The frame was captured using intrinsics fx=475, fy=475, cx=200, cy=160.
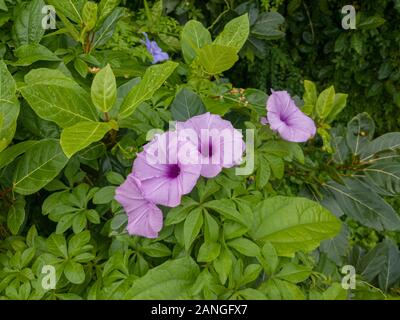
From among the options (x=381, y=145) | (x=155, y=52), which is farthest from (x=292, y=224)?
(x=155, y=52)

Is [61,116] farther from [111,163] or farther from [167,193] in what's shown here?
[167,193]

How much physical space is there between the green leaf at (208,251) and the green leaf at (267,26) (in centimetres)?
142

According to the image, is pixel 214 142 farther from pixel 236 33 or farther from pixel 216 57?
pixel 236 33

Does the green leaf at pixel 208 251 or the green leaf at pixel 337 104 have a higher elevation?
the green leaf at pixel 337 104

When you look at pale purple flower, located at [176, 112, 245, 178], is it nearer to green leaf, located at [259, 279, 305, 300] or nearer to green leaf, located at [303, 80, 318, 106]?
green leaf, located at [259, 279, 305, 300]

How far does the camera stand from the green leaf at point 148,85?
3.15 feet

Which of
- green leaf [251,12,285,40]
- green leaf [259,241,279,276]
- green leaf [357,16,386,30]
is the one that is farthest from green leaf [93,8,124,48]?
green leaf [357,16,386,30]

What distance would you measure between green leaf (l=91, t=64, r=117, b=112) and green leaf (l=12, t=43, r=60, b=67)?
0.23m

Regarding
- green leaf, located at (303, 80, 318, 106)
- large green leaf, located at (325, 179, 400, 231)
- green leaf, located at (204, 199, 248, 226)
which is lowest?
large green leaf, located at (325, 179, 400, 231)

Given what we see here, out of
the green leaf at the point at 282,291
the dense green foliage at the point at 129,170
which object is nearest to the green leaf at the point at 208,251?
the dense green foliage at the point at 129,170

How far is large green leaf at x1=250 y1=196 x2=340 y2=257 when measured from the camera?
0.91 metres

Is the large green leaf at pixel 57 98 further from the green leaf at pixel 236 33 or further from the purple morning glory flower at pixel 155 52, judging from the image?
the purple morning glory flower at pixel 155 52

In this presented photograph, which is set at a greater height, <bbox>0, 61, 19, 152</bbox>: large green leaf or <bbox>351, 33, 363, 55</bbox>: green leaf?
<bbox>0, 61, 19, 152</bbox>: large green leaf

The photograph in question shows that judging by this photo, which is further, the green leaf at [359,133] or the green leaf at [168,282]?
the green leaf at [359,133]
